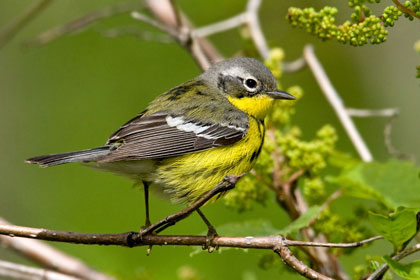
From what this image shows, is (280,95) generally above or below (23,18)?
below

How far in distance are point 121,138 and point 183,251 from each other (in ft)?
4.24

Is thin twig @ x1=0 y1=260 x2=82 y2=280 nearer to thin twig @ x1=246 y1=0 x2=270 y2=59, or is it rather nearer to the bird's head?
the bird's head

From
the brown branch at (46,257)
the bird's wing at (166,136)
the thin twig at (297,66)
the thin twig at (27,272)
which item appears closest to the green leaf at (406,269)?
the bird's wing at (166,136)

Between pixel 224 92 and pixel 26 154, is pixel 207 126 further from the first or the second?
pixel 26 154

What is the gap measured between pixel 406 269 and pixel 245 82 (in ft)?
7.46

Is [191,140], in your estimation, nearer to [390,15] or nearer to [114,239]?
[114,239]

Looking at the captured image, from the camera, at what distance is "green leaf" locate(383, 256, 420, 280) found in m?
1.88

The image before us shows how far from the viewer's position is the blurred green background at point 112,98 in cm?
500

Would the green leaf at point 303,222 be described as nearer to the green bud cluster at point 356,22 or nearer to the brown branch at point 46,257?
the green bud cluster at point 356,22

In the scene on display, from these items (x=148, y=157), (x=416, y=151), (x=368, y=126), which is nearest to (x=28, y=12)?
(x=148, y=157)

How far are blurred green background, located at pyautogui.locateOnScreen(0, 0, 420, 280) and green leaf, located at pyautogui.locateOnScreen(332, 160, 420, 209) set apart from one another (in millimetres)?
1684

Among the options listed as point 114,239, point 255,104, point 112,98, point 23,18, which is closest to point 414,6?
point 114,239

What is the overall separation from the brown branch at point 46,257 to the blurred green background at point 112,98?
97 cm

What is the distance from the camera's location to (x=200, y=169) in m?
3.28
